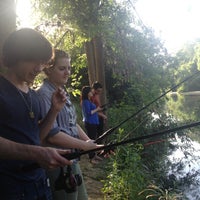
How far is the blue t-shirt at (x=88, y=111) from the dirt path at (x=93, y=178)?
86cm

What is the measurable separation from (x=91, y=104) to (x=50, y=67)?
445 centimetres

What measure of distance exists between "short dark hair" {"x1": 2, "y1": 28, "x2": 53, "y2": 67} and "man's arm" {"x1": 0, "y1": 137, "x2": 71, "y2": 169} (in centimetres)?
46

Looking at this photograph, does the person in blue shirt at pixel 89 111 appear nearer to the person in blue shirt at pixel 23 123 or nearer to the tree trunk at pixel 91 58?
the tree trunk at pixel 91 58

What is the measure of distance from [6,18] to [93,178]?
4187 mm

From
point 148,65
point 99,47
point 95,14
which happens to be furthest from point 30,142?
point 99,47

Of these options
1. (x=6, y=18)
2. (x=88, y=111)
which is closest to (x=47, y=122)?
(x=6, y=18)

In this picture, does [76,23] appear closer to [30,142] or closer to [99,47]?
[99,47]

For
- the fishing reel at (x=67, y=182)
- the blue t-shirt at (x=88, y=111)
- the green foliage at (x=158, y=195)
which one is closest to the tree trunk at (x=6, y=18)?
the fishing reel at (x=67, y=182)

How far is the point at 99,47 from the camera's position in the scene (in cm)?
947

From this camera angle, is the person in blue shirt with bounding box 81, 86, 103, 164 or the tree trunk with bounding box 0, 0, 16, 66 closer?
the tree trunk with bounding box 0, 0, 16, 66

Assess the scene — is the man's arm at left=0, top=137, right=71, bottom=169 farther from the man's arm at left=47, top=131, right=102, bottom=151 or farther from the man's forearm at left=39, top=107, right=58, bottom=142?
the man's arm at left=47, top=131, right=102, bottom=151

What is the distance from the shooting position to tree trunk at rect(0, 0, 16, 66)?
104 inches

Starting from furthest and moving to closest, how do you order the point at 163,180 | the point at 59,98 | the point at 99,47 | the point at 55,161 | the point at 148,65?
the point at 99,47 < the point at 148,65 < the point at 163,180 < the point at 59,98 < the point at 55,161

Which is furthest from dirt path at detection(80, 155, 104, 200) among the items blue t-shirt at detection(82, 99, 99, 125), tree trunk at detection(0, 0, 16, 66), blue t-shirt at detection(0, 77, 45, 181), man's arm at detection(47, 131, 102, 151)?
blue t-shirt at detection(0, 77, 45, 181)
